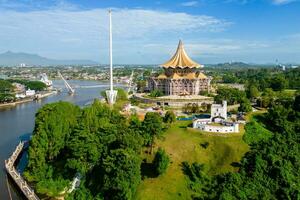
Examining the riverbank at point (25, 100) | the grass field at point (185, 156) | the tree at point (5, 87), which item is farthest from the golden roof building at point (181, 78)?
the tree at point (5, 87)

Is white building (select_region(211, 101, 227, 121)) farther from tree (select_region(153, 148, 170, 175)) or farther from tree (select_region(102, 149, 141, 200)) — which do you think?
tree (select_region(102, 149, 141, 200))

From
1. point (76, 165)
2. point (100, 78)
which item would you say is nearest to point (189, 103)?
point (76, 165)

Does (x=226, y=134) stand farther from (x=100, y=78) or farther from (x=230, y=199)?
(x=100, y=78)

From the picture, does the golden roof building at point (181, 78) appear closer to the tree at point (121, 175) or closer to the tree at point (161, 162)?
the tree at point (161, 162)

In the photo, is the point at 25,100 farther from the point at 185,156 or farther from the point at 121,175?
the point at 121,175

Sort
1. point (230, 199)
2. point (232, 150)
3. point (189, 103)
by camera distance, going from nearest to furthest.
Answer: point (230, 199), point (232, 150), point (189, 103)

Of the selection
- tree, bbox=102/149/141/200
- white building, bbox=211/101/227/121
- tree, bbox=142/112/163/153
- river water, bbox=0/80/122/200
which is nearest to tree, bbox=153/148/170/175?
tree, bbox=102/149/141/200
